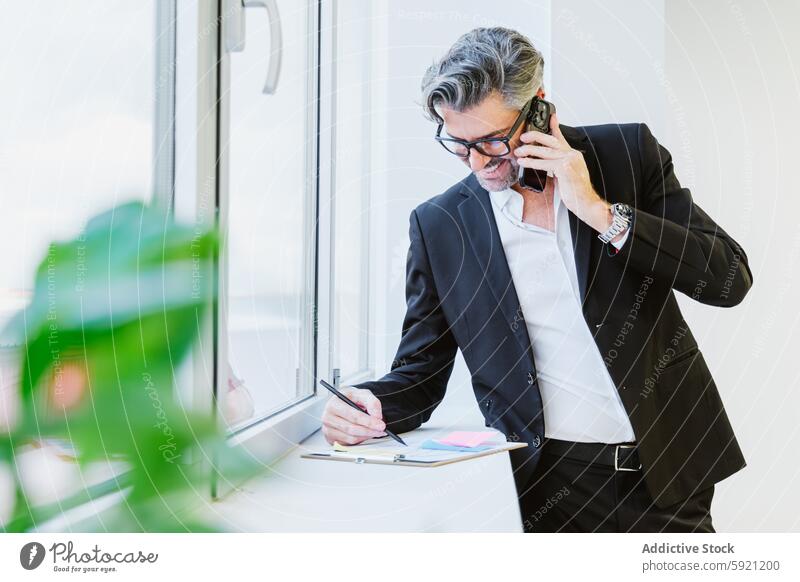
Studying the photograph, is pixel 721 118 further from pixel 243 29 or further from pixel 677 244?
pixel 243 29

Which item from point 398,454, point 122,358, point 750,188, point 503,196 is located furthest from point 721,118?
point 122,358

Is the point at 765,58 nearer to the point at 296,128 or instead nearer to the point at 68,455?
the point at 296,128

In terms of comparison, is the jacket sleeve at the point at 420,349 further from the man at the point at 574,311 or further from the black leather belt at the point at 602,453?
the black leather belt at the point at 602,453

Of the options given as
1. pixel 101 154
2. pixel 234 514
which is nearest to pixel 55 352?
pixel 101 154

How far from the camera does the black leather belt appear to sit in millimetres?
1160

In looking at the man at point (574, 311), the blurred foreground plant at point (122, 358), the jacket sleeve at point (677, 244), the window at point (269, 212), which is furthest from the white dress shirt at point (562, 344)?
the blurred foreground plant at point (122, 358)

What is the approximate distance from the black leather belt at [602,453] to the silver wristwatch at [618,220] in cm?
35

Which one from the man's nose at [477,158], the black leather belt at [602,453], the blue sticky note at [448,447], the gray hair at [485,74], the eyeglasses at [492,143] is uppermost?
the gray hair at [485,74]

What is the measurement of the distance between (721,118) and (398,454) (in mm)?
1380

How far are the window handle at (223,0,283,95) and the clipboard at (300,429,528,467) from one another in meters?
0.51

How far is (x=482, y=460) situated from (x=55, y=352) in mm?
736

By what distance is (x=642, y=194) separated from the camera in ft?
3.92

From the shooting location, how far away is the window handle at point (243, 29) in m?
0.93

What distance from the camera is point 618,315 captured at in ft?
3.74
